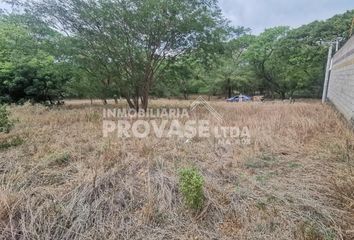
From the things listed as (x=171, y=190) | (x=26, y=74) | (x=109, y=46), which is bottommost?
(x=171, y=190)

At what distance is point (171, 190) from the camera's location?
2.27m

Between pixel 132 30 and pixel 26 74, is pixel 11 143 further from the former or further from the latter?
pixel 26 74

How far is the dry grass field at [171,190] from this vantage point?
179 centimetres

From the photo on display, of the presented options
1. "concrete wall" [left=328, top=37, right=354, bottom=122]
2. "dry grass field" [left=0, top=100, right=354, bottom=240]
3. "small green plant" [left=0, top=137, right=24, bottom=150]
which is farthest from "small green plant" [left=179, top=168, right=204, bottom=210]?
"concrete wall" [left=328, top=37, right=354, bottom=122]

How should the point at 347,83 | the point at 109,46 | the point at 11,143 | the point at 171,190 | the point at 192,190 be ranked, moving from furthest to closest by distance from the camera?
the point at 109,46 < the point at 347,83 < the point at 11,143 < the point at 171,190 < the point at 192,190

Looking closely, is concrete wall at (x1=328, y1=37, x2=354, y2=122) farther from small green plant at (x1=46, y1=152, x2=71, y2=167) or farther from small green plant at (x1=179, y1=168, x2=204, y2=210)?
small green plant at (x1=46, y1=152, x2=71, y2=167)

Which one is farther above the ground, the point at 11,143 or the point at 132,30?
the point at 132,30

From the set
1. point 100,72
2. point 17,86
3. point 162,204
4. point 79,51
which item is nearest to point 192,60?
point 100,72

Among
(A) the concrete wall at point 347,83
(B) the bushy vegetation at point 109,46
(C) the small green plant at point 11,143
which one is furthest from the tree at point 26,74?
(A) the concrete wall at point 347,83

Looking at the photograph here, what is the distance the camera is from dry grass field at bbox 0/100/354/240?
5.86ft

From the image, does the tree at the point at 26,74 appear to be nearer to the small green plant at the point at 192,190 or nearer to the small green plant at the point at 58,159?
the small green plant at the point at 58,159

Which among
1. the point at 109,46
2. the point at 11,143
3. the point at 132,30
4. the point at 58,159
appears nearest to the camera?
the point at 58,159

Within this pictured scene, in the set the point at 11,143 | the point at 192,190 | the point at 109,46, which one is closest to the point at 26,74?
the point at 109,46

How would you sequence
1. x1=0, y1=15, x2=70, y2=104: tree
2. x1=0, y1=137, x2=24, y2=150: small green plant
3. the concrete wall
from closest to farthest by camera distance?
1. x1=0, y1=137, x2=24, y2=150: small green plant
2. the concrete wall
3. x1=0, y1=15, x2=70, y2=104: tree
